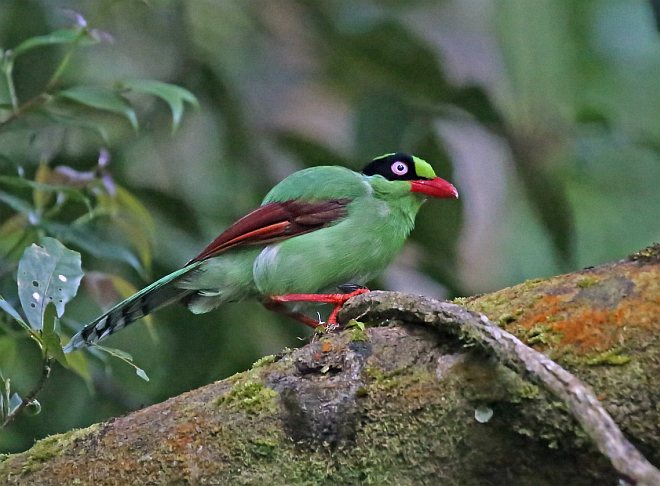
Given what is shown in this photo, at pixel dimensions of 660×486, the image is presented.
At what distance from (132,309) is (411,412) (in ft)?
4.88

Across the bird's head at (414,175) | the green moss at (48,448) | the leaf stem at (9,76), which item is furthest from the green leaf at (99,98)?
the green moss at (48,448)

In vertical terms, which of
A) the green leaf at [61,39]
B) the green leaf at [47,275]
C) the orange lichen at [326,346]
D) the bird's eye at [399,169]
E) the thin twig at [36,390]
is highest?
the green leaf at [61,39]

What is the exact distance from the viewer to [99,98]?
10.5ft

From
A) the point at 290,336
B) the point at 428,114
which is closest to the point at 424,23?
the point at 428,114

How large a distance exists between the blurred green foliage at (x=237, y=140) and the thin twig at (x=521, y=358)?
1381mm

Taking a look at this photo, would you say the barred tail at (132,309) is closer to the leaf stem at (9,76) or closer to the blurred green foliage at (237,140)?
the blurred green foliage at (237,140)

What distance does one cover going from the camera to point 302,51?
238 inches

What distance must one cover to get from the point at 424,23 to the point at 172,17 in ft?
9.43

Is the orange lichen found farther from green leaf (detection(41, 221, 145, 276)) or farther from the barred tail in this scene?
green leaf (detection(41, 221, 145, 276))

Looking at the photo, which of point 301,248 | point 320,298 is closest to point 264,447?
point 320,298

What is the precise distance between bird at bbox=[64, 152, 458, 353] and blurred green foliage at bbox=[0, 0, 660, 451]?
252 millimetres

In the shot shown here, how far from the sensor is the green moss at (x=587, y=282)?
1.80 metres

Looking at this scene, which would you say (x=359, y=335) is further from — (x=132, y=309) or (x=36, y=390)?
(x=132, y=309)

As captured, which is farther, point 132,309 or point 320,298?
point 132,309
